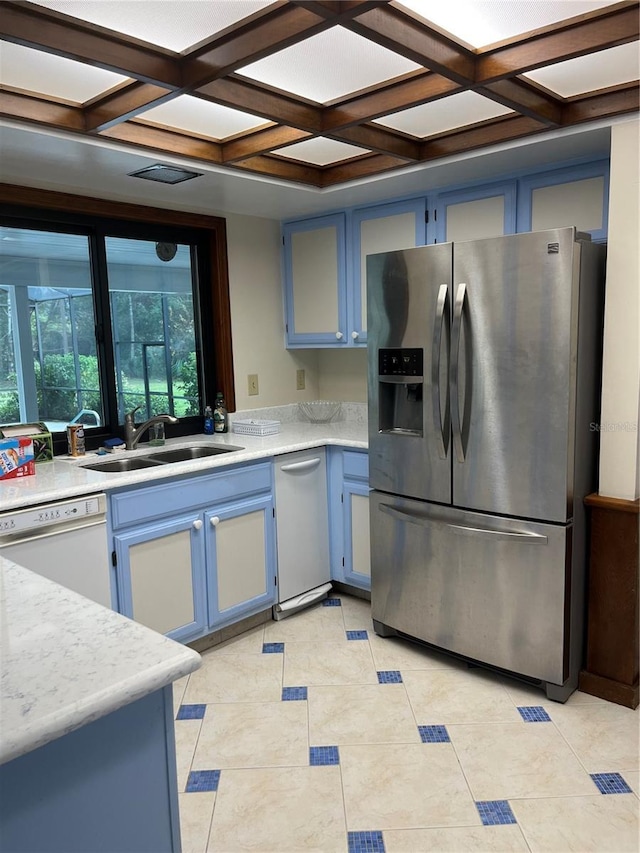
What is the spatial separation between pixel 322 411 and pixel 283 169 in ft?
5.08

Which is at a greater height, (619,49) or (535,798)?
(619,49)

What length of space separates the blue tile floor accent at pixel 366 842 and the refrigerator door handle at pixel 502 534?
43.3 inches

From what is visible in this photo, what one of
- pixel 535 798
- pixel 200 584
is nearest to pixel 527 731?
pixel 535 798

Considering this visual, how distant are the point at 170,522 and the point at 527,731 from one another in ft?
5.20

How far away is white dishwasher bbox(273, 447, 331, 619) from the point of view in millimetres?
3221

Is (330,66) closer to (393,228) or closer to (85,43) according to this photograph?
(85,43)

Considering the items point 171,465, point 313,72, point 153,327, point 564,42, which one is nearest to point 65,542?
point 171,465

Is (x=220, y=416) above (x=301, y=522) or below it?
above

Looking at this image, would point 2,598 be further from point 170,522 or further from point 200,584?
point 200,584

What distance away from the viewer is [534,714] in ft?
7.88

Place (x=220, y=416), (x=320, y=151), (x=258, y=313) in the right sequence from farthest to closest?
(x=258, y=313), (x=220, y=416), (x=320, y=151)

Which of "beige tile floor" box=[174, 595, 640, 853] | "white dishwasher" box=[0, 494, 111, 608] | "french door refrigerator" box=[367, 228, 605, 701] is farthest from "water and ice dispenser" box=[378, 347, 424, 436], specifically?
"white dishwasher" box=[0, 494, 111, 608]

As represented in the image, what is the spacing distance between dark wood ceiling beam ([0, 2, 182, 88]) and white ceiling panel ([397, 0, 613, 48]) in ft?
2.27

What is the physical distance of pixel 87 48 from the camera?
1.69 meters
